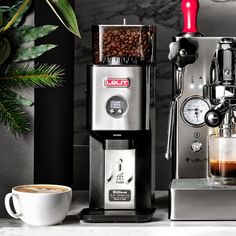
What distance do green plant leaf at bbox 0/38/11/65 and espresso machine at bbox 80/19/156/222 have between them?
0.17 m

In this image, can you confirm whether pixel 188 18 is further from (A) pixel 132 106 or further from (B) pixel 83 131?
(B) pixel 83 131

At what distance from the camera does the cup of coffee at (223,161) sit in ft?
4.53

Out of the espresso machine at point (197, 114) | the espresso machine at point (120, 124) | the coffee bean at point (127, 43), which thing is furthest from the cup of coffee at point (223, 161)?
the coffee bean at point (127, 43)

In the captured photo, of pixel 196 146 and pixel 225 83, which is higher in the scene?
pixel 225 83

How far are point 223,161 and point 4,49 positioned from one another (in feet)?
1.67

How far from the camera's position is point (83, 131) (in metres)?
1.80

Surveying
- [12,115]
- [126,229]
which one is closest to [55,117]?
[12,115]

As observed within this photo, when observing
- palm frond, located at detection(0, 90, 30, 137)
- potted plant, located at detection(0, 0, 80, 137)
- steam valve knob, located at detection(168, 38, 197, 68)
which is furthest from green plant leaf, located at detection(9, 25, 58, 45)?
steam valve knob, located at detection(168, 38, 197, 68)

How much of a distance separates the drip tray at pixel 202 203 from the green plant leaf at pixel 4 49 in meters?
0.43

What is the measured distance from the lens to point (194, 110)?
148 centimetres

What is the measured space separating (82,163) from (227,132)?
52cm

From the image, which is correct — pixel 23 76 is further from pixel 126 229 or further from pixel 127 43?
pixel 126 229

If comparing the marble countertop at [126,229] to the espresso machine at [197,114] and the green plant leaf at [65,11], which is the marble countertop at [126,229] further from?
the green plant leaf at [65,11]

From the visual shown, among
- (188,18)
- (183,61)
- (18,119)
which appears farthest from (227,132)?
(18,119)
